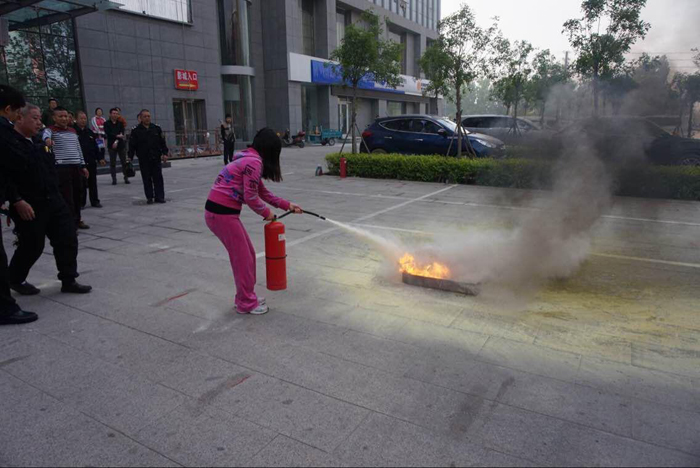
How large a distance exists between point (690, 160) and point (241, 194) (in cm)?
857

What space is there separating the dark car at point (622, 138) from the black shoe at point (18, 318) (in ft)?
20.3

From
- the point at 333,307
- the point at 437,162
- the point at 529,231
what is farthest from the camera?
the point at 437,162

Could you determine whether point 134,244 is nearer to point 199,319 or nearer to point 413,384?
point 199,319

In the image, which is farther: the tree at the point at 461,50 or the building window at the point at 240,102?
the building window at the point at 240,102

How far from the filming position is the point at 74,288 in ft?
15.6

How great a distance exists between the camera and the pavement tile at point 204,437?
239 centimetres

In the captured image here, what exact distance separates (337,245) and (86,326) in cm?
344

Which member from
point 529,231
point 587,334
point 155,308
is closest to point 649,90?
point 529,231

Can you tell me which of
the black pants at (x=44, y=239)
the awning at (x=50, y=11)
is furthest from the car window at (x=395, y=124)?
the black pants at (x=44, y=239)

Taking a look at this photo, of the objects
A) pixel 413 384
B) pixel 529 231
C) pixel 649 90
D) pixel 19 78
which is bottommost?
pixel 413 384

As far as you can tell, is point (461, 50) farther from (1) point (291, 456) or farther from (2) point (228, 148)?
(1) point (291, 456)

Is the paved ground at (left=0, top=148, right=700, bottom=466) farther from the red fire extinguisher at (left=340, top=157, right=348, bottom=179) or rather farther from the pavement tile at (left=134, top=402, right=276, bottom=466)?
the red fire extinguisher at (left=340, top=157, right=348, bottom=179)

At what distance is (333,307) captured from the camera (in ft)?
14.4

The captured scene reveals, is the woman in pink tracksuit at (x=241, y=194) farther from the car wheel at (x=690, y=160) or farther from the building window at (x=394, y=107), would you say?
the building window at (x=394, y=107)
